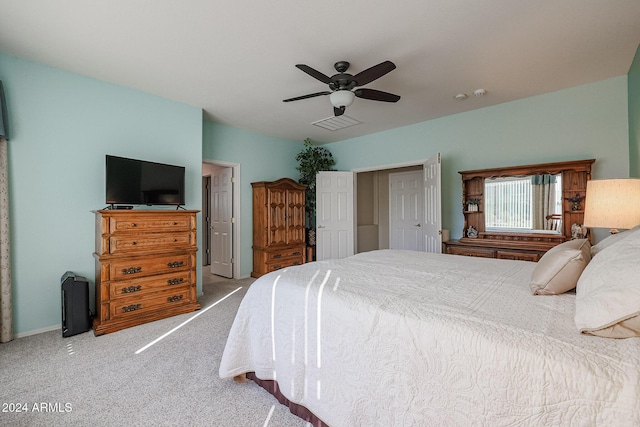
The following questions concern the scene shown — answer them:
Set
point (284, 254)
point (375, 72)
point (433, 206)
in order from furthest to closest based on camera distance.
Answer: point (284, 254) < point (433, 206) < point (375, 72)

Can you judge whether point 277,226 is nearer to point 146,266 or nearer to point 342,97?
point 146,266

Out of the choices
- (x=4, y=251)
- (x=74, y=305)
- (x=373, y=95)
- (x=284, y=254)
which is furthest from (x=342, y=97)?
(x=4, y=251)

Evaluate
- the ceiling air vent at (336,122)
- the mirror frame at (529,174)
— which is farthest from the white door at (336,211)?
the mirror frame at (529,174)

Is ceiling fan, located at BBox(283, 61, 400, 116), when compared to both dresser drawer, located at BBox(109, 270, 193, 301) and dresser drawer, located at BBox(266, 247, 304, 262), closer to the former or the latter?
dresser drawer, located at BBox(109, 270, 193, 301)

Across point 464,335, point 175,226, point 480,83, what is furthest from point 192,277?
point 480,83

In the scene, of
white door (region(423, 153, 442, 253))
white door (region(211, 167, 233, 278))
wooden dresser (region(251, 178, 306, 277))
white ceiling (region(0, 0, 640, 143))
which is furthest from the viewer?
white door (region(211, 167, 233, 278))

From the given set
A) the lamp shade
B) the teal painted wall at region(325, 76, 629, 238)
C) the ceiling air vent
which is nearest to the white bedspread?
the lamp shade

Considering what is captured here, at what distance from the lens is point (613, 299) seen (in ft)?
3.01

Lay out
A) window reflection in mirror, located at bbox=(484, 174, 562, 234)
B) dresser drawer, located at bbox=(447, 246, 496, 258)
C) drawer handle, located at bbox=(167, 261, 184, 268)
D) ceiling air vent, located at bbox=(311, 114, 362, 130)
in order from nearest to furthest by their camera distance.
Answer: drawer handle, located at bbox=(167, 261, 184, 268)
window reflection in mirror, located at bbox=(484, 174, 562, 234)
dresser drawer, located at bbox=(447, 246, 496, 258)
ceiling air vent, located at bbox=(311, 114, 362, 130)

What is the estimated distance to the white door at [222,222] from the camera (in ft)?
16.2

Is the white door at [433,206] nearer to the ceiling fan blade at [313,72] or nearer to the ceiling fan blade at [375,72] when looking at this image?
the ceiling fan blade at [375,72]

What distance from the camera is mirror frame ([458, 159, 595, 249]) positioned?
327 cm

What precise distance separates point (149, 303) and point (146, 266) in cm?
Answer: 40

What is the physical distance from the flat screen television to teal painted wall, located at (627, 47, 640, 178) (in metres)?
4.80
